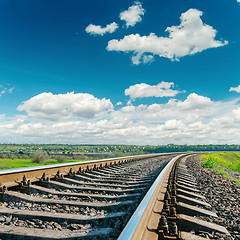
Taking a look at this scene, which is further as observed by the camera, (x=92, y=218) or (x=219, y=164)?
(x=219, y=164)

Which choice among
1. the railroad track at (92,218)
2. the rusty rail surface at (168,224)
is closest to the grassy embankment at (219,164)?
the rusty rail surface at (168,224)

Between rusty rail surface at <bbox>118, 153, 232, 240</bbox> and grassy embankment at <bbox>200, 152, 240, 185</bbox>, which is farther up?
rusty rail surface at <bbox>118, 153, 232, 240</bbox>

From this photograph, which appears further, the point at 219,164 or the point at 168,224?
the point at 219,164

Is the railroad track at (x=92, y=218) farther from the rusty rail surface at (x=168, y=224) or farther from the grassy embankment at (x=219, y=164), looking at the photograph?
the grassy embankment at (x=219, y=164)

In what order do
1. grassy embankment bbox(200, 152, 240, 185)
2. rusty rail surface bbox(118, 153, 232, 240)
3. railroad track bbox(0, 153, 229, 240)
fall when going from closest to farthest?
rusty rail surface bbox(118, 153, 232, 240) < railroad track bbox(0, 153, 229, 240) < grassy embankment bbox(200, 152, 240, 185)

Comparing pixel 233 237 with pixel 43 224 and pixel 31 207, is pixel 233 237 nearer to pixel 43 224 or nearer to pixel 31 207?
pixel 43 224

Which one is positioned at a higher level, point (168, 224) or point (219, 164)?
point (168, 224)

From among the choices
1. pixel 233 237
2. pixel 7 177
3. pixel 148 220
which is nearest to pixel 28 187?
pixel 7 177

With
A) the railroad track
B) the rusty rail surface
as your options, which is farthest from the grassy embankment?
the railroad track

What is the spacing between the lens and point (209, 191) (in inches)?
221

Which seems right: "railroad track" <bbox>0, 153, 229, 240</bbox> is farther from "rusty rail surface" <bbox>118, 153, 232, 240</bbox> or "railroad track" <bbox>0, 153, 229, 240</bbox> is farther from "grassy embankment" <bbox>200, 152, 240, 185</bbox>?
"grassy embankment" <bbox>200, 152, 240, 185</bbox>

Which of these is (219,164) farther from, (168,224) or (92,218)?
(92,218)

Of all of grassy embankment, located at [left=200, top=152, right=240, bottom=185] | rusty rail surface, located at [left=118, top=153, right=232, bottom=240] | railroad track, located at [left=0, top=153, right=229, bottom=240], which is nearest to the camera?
rusty rail surface, located at [left=118, top=153, right=232, bottom=240]

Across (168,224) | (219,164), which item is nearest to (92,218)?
(168,224)
